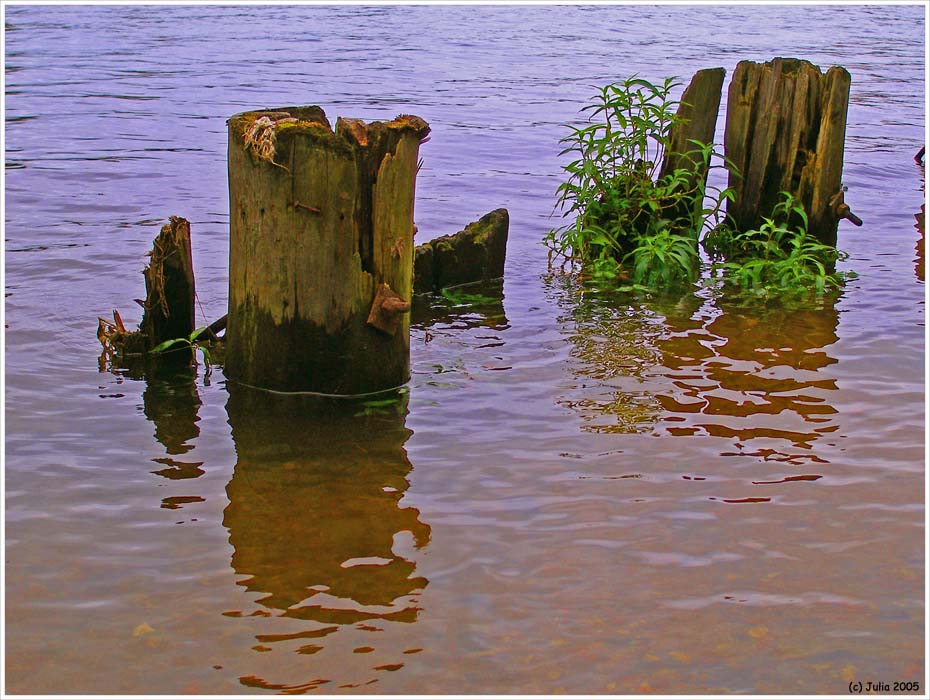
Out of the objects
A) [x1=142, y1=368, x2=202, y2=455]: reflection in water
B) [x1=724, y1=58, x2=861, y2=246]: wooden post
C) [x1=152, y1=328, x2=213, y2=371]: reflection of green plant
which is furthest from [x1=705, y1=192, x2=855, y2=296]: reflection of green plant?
[x1=142, y1=368, x2=202, y2=455]: reflection in water

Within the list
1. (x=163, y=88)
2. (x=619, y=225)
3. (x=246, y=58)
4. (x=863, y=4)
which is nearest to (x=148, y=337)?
(x=619, y=225)

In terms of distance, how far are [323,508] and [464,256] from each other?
3780mm

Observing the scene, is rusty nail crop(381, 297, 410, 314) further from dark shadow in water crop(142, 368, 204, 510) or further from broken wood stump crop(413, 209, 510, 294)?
broken wood stump crop(413, 209, 510, 294)

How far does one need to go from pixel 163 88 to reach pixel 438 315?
41.9 ft

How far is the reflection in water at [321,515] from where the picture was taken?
402 centimetres

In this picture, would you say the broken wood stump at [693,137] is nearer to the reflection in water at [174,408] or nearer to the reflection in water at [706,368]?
the reflection in water at [706,368]

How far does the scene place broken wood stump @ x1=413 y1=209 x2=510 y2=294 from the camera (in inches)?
314

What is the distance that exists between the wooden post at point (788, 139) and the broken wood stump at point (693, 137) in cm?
23

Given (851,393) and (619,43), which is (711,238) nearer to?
(851,393)

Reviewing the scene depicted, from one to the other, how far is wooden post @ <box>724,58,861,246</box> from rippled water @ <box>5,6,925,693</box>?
77 cm

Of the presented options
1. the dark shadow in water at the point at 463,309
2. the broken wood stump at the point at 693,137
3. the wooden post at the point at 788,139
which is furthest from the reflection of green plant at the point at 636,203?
the dark shadow in water at the point at 463,309

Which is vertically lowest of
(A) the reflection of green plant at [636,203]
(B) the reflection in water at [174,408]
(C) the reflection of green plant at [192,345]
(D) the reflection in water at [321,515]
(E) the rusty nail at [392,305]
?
(D) the reflection in water at [321,515]

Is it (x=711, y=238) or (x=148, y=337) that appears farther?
(x=711, y=238)

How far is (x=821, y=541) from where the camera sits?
4477mm
